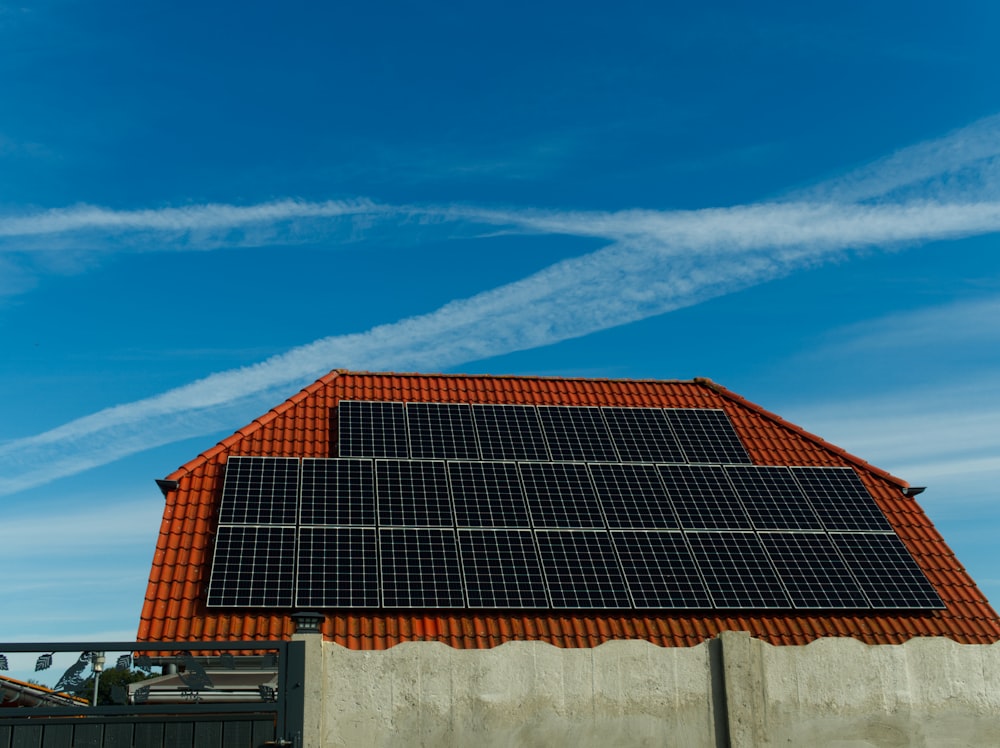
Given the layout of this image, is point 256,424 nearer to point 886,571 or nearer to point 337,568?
point 337,568

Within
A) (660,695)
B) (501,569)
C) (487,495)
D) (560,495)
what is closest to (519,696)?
(660,695)

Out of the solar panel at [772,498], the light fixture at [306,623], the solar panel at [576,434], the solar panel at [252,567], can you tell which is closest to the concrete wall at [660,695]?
the light fixture at [306,623]

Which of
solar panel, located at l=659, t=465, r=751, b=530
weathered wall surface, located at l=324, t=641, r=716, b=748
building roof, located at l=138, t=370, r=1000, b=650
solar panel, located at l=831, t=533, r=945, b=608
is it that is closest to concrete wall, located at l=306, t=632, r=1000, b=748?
weathered wall surface, located at l=324, t=641, r=716, b=748

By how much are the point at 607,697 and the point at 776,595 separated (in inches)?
238

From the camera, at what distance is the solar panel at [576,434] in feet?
63.9

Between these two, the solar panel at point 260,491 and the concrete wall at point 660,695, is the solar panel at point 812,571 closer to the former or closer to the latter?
the concrete wall at point 660,695

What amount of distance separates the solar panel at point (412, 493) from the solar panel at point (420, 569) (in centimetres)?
30

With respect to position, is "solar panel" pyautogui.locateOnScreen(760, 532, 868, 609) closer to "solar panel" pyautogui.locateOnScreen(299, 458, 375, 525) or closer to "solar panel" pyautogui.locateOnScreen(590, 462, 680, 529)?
"solar panel" pyautogui.locateOnScreen(590, 462, 680, 529)

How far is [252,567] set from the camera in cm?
1570

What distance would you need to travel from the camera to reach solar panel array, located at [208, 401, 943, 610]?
15.8m

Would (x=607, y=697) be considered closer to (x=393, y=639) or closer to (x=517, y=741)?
(x=517, y=741)

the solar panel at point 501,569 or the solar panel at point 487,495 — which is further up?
the solar panel at point 487,495

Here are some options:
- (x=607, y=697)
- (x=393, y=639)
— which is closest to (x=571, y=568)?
(x=393, y=639)

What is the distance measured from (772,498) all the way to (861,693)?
6.90 metres
